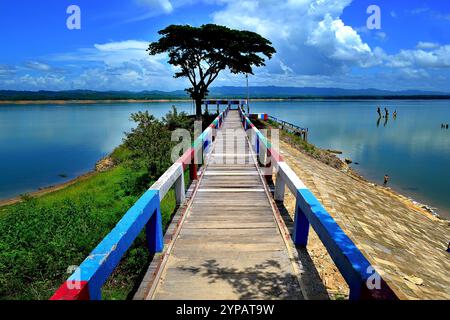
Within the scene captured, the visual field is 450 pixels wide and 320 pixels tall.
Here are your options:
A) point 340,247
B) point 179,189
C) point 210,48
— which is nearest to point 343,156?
point 210,48

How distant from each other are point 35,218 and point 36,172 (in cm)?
2411

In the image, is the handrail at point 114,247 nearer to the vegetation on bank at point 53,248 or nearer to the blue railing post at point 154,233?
the blue railing post at point 154,233

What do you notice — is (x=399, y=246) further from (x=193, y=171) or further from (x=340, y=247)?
(x=340, y=247)

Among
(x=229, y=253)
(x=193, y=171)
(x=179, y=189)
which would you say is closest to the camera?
(x=229, y=253)

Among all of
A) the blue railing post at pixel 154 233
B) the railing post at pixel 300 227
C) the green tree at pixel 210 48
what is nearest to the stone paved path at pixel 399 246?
the railing post at pixel 300 227

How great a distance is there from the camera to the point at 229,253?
4691 mm

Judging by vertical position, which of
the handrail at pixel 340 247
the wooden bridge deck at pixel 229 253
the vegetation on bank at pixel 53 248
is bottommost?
the vegetation on bank at pixel 53 248

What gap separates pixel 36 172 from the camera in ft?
98.0

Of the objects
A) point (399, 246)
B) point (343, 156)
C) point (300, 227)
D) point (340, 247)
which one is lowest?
point (343, 156)

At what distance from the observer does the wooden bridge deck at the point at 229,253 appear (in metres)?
3.80

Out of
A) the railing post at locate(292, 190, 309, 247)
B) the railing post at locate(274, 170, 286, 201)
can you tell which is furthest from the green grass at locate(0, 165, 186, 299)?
the railing post at locate(274, 170, 286, 201)

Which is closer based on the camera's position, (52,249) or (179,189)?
(179,189)

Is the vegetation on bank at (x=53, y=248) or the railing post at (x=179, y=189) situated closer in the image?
the vegetation on bank at (x=53, y=248)

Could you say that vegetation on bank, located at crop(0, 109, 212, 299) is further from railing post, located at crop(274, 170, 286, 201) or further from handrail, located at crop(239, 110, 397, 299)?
railing post, located at crop(274, 170, 286, 201)
